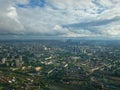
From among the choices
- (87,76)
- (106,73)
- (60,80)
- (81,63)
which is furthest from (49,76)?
(81,63)

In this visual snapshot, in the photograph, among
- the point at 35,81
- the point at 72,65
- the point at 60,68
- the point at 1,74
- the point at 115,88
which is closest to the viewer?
the point at 115,88

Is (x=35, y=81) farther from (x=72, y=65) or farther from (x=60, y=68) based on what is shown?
(x=72, y=65)

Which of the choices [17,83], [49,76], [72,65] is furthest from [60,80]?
[72,65]

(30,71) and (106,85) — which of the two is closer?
(106,85)

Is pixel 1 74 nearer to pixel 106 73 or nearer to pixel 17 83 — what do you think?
pixel 17 83

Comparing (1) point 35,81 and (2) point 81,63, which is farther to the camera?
(2) point 81,63

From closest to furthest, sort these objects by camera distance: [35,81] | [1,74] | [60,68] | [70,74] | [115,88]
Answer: [115,88] < [35,81] < [1,74] < [70,74] < [60,68]

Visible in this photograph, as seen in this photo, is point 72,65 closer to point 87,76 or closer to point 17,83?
point 87,76

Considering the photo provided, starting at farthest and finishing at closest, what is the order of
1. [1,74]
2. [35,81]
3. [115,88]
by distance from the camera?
1. [1,74]
2. [35,81]
3. [115,88]

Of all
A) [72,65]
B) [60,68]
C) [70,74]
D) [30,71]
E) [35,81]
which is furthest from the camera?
[72,65]
